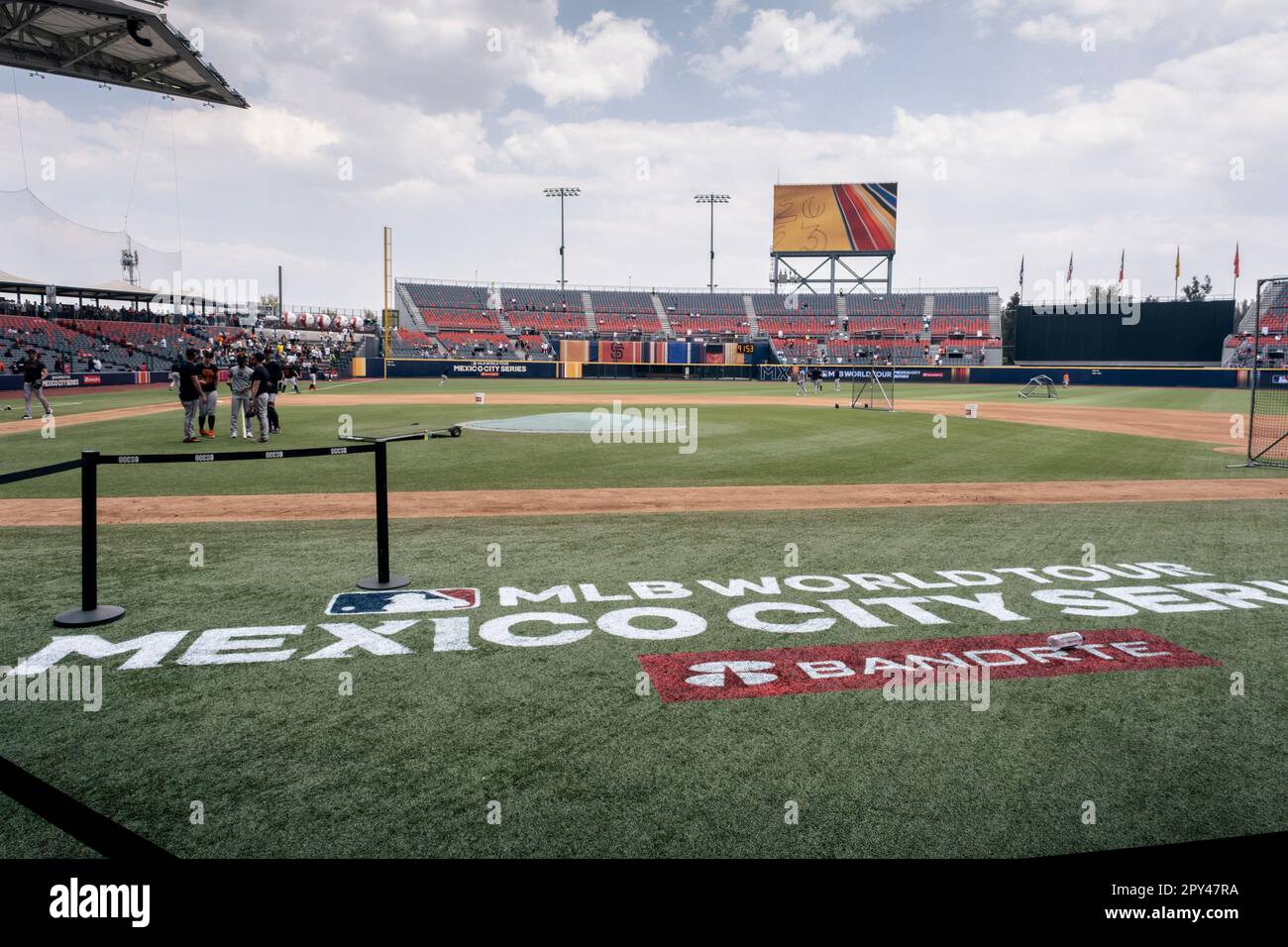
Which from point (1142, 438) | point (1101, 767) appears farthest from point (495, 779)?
point (1142, 438)

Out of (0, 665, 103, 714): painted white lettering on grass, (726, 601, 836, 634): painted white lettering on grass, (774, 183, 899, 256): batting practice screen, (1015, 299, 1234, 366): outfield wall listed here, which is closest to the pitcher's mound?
(726, 601, 836, 634): painted white lettering on grass

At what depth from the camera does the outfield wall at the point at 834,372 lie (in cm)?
6247

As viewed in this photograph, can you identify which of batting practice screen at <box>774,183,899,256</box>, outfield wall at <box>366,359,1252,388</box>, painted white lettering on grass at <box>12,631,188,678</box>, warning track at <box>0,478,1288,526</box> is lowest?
painted white lettering on grass at <box>12,631,188,678</box>

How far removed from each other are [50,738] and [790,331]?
91554mm

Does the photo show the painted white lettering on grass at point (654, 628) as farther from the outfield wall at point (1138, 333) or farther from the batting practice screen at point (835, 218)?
the batting practice screen at point (835, 218)

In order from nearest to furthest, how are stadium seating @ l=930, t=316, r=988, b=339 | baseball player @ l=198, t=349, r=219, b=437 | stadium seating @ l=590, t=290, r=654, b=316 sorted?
baseball player @ l=198, t=349, r=219, b=437, stadium seating @ l=930, t=316, r=988, b=339, stadium seating @ l=590, t=290, r=654, b=316

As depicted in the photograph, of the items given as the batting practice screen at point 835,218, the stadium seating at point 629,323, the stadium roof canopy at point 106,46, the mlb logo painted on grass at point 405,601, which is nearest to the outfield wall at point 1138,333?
the batting practice screen at point 835,218

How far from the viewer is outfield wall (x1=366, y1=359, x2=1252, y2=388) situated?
62.5 m

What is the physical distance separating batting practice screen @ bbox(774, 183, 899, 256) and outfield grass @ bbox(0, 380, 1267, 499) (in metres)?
62.7

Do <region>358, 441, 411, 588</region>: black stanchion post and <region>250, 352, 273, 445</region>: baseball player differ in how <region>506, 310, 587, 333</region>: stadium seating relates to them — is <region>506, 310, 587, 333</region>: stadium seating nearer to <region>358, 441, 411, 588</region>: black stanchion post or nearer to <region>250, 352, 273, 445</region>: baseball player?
<region>250, 352, 273, 445</region>: baseball player

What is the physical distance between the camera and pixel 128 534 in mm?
9703

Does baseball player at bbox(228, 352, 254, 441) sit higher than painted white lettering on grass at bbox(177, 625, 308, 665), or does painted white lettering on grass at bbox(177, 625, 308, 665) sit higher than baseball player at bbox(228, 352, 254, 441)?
baseball player at bbox(228, 352, 254, 441)

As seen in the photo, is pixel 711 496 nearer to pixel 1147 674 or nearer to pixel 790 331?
pixel 1147 674
